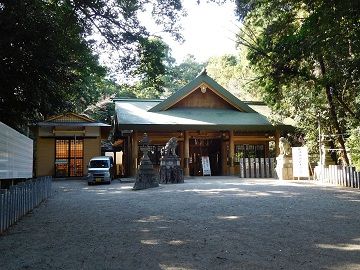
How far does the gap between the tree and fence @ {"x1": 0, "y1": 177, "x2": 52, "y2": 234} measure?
300 inches

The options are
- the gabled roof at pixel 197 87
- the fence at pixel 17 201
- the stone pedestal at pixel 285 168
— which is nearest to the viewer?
the fence at pixel 17 201

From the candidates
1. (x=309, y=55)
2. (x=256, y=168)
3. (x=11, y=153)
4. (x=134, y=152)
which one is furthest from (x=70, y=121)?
(x=309, y=55)

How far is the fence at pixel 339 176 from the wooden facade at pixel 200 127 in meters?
5.35

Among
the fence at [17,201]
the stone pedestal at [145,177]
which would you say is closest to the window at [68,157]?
the stone pedestal at [145,177]

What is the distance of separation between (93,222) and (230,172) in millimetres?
15099

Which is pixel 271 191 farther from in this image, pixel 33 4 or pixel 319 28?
pixel 33 4

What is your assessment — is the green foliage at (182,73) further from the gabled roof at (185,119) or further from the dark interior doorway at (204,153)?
the gabled roof at (185,119)

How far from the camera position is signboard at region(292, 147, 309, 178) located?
16.9m

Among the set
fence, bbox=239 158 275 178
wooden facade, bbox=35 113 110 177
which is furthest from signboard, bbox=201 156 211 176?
wooden facade, bbox=35 113 110 177

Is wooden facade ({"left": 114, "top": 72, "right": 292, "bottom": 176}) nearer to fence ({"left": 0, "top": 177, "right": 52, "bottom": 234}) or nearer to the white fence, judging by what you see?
fence ({"left": 0, "top": 177, "right": 52, "bottom": 234})

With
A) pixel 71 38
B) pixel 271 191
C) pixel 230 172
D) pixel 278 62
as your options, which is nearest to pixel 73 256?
pixel 71 38

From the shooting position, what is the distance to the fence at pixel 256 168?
19.6 m

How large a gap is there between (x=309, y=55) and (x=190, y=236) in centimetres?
649

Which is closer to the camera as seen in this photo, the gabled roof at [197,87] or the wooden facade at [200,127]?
the wooden facade at [200,127]
